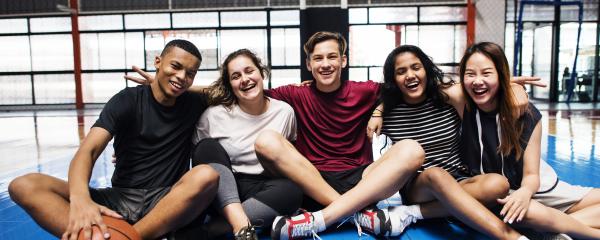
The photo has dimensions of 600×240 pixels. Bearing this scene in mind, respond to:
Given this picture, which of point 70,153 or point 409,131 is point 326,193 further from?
point 70,153

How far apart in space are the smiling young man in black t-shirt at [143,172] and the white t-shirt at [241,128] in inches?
2.4

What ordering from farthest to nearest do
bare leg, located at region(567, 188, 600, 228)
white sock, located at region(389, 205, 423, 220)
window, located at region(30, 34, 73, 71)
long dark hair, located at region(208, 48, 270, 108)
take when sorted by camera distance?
window, located at region(30, 34, 73, 71)
long dark hair, located at region(208, 48, 270, 108)
white sock, located at region(389, 205, 423, 220)
bare leg, located at region(567, 188, 600, 228)

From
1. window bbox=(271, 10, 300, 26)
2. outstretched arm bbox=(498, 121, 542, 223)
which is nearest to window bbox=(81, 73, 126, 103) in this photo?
window bbox=(271, 10, 300, 26)

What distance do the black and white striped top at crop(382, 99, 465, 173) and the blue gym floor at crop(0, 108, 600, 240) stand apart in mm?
257

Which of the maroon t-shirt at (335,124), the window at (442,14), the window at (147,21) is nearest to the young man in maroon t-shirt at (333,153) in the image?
the maroon t-shirt at (335,124)

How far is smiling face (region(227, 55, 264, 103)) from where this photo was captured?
1785mm

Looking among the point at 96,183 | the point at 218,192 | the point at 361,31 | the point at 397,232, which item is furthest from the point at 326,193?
the point at 361,31

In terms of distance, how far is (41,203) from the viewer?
1.35 metres

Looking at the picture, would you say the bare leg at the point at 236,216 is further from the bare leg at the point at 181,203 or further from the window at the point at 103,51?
the window at the point at 103,51

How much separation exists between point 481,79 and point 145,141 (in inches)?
50.1

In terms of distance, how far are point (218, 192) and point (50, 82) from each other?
32.0 feet

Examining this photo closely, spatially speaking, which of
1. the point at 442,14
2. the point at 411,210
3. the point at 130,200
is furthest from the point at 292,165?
the point at 442,14

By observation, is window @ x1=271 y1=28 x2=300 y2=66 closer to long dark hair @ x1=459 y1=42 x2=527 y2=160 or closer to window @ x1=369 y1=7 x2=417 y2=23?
window @ x1=369 y1=7 x2=417 y2=23

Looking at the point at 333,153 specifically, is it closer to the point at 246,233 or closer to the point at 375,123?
the point at 375,123
